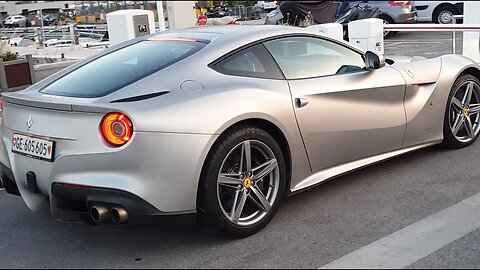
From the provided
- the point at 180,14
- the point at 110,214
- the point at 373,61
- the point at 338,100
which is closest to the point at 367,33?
the point at 180,14

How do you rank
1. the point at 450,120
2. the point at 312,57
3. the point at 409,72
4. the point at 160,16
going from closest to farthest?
the point at 312,57
the point at 409,72
the point at 450,120
the point at 160,16

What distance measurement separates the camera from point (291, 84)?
415 cm

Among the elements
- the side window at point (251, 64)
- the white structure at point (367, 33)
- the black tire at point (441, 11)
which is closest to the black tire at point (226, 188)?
the side window at point (251, 64)

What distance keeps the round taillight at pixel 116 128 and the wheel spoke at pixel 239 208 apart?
2.82 feet

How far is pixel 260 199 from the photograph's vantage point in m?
3.87

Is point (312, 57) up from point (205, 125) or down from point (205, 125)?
up

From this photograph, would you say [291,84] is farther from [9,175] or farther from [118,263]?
[9,175]

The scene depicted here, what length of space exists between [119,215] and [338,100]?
6.25ft

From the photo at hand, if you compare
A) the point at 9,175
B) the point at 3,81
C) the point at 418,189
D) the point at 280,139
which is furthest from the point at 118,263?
the point at 3,81

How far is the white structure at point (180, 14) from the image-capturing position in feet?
38.5

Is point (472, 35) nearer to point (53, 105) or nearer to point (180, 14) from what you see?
point (180, 14)

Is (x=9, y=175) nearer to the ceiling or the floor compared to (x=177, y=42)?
nearer to the floor

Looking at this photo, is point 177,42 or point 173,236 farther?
point 177,42

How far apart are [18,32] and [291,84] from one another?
1571cm
